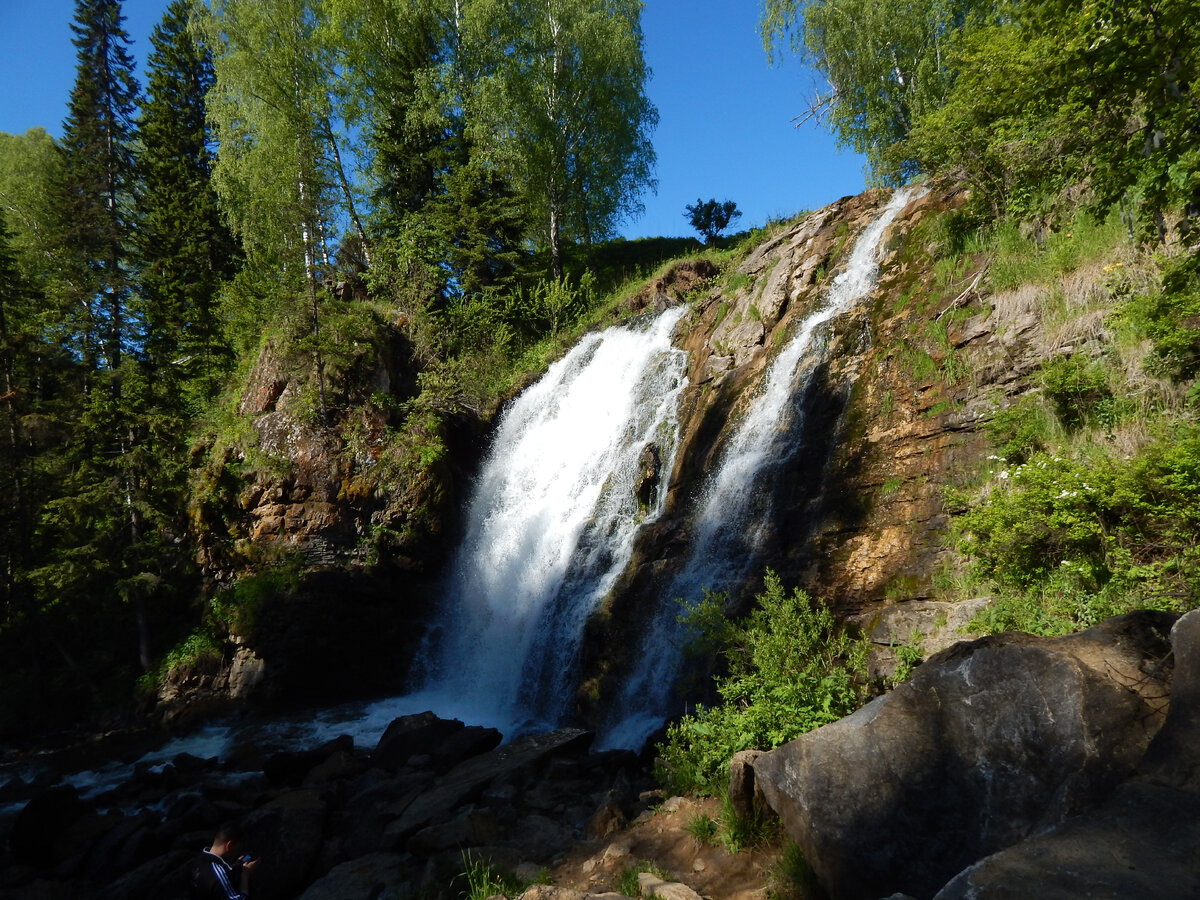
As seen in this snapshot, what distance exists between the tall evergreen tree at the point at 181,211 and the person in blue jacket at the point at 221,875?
1761 cm

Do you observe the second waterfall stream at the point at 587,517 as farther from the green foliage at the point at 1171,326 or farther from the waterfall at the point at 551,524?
the green foliage at the point at 1171,326

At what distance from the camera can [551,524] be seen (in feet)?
48.3

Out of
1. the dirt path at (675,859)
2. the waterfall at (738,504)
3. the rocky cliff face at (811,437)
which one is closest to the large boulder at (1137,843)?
the dirt path at (675,859)

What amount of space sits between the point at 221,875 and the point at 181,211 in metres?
24.8

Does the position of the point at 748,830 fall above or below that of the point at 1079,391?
below

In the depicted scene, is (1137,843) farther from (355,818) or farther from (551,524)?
(551,524)

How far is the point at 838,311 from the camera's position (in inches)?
496

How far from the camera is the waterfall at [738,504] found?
9.59 m

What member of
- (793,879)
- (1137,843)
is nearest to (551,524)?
(793,879)

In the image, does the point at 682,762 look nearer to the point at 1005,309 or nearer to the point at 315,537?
the point at 1005,309

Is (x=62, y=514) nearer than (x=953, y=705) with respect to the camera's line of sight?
No

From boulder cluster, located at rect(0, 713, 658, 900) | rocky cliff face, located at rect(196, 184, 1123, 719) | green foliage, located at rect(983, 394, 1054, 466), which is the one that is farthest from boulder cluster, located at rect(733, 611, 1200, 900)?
green foliage, located at rect(983, 394, 1054, 466)

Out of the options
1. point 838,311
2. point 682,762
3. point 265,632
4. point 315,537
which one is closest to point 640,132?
point 838,311

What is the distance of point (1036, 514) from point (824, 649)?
2.61 metres
